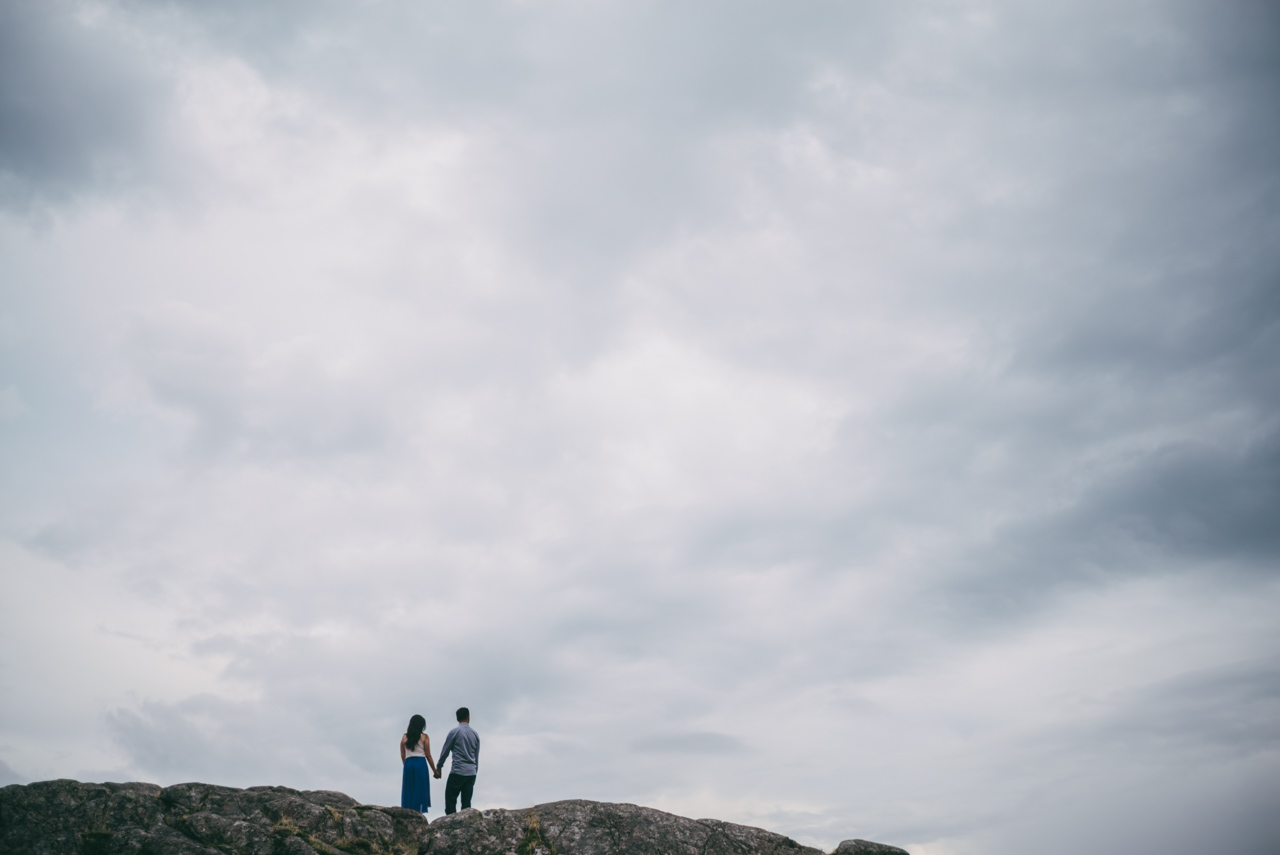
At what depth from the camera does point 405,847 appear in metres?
13.9

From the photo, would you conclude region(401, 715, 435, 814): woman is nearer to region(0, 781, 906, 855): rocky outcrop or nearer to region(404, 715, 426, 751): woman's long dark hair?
region(404, 715, 426, 751): woman's long dark hair

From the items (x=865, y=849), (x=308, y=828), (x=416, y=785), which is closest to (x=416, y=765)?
(x=416, y=785)

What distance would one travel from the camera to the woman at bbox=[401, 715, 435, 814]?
67.5 ft

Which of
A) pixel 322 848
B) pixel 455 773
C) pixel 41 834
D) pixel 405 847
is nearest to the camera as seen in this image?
pixel 41 834

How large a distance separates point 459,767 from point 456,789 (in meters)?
0.62

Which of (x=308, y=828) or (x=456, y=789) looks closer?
(x=308, y=828)

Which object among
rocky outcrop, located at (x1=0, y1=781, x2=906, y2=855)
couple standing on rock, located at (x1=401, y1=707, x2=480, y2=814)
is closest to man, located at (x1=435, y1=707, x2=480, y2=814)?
couple standing on rock, located at (x1=401, y1=707, x2=480, y2=814)

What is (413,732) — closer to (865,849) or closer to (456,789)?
(456,789)

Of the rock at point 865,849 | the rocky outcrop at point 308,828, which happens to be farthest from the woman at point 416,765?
the rock at point 865,849

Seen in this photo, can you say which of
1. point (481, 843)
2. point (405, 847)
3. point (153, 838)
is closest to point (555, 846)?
point (481, 843)

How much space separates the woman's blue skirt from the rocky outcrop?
5.86 meters

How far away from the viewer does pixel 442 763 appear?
2025 centimetres

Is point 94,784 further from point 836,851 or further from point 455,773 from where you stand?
point 836,851

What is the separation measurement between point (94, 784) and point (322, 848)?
14.3 ft
